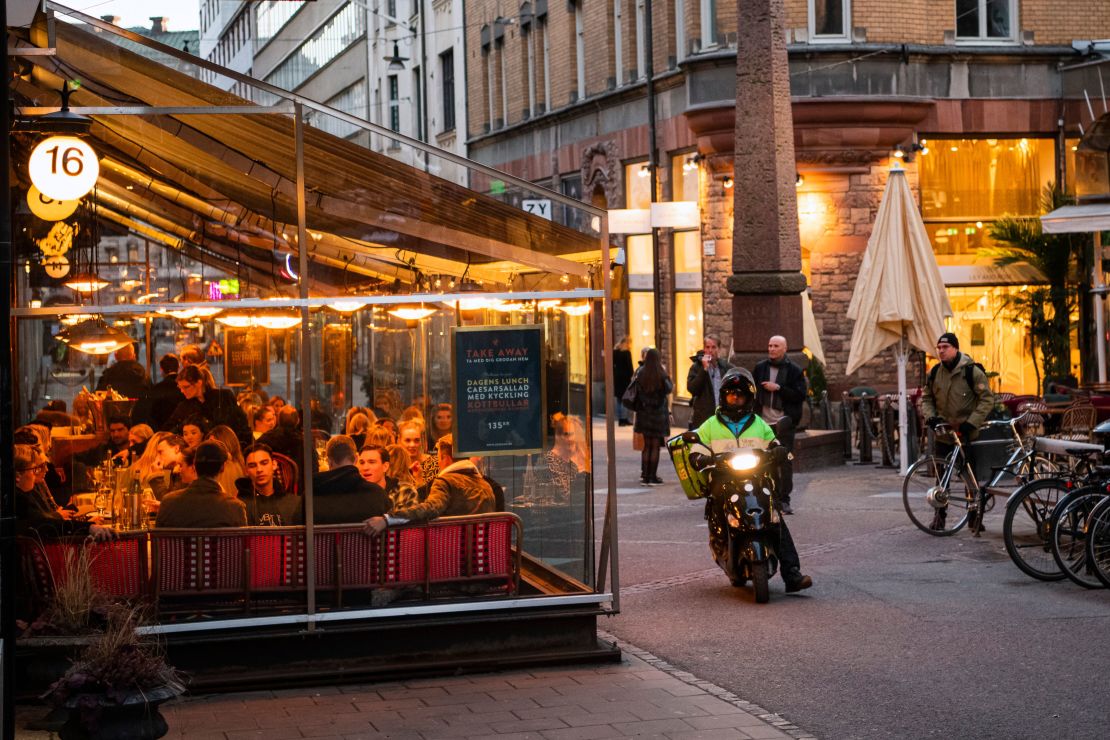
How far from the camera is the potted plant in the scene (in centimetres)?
660

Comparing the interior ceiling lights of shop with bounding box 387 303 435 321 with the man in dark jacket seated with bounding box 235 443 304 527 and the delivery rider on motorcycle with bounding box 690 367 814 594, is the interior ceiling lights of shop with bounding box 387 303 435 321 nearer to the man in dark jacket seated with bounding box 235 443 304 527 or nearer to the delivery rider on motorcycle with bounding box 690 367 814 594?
the man in dark jacket seated with bounding box 235 443 304 527

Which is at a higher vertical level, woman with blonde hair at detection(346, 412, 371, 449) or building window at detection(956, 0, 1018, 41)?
building window at detection(956, 0, 1018, 41)

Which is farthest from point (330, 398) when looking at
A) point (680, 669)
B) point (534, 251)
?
point (680, 669)

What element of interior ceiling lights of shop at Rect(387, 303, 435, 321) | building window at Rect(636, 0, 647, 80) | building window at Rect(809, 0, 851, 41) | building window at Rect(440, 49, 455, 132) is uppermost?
building window at Rect(440, 49, 455, 132)

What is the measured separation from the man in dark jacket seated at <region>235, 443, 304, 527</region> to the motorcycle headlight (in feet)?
11.3

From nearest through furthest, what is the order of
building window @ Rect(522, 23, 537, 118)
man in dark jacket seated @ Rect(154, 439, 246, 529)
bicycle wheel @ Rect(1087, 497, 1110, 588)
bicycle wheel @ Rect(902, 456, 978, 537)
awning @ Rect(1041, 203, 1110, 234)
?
man in dark jacket seated @ Rect(154, 439, 246, 529)
bicycle wheel @ Rect(1087, 497, 1110, 588)
bicycle wheel @ Rect(902, 456, 978, 537)
awning @ Rect(1041, 203, 1110, 234)
building window @ Rect(522, 23, 537, 118)

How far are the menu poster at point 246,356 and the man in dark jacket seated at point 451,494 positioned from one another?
1361mm

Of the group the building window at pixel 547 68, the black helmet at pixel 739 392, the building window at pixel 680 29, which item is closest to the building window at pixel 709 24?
the building window at pixel 680 29

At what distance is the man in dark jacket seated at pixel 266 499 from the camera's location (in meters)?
9.67

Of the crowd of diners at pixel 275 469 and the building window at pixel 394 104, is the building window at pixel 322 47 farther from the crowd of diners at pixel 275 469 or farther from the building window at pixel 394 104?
the crowd of diners at pixel 275 469

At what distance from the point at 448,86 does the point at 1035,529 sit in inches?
1417

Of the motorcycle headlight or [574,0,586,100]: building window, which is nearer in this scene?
the motorcycle headlight

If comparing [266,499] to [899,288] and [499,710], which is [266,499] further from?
[899,288]

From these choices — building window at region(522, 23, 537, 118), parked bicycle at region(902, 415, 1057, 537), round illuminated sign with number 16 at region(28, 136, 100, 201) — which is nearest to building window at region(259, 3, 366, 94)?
building window at region(522, 23, 537, 118)
